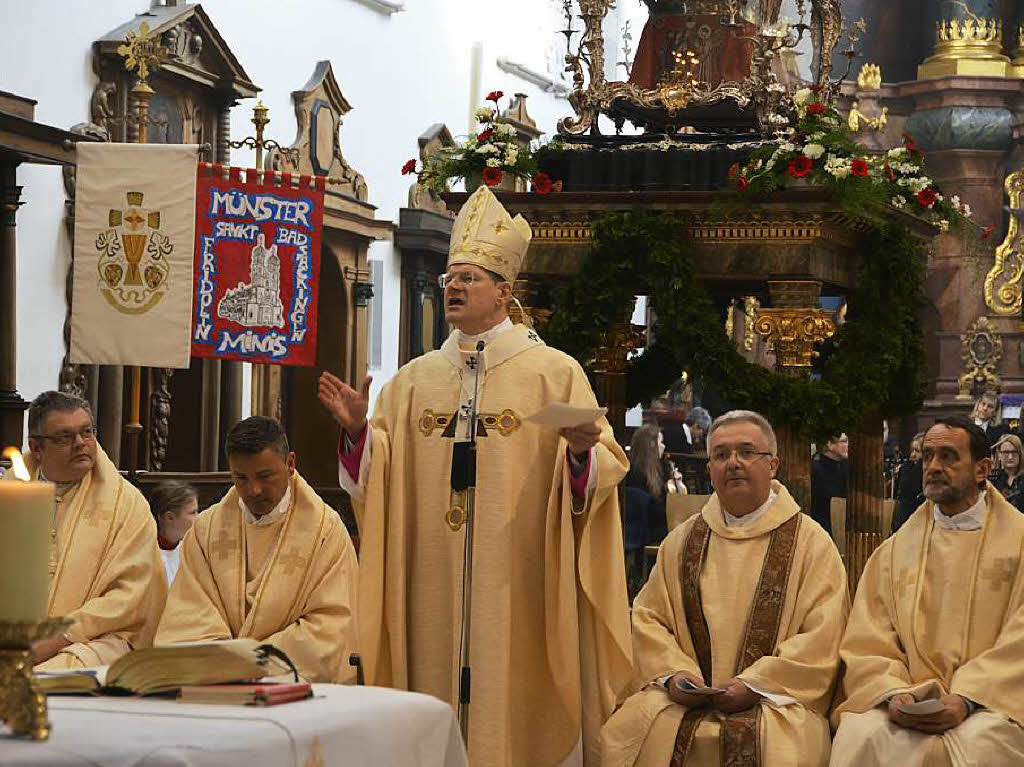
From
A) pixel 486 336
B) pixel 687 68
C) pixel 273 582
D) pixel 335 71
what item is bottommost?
pixel 273 582

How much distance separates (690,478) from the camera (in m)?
15.9

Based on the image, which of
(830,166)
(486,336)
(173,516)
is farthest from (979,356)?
(486,336)

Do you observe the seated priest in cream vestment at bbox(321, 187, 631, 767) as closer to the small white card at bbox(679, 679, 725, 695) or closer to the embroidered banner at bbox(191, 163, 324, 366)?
the small white card at bbox(679, 679, 725, 695)

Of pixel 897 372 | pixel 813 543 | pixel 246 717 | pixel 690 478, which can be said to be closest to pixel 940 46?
pixel 690 478

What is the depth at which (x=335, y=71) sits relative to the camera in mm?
16062

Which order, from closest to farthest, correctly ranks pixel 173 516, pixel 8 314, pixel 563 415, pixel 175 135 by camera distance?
pixel 563 415, pixel 173 516, pixel 8 314, pixel 175 135

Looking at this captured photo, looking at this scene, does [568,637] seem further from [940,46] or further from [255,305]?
[940,46]

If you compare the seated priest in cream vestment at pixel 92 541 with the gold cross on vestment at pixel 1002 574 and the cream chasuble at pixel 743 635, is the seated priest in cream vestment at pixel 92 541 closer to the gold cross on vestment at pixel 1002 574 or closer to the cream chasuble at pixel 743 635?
the cream chasuble at pixel 743 635

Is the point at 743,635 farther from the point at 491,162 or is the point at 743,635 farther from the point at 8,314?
the point at 8,314

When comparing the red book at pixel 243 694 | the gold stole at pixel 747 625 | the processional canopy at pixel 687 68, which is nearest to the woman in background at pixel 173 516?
the gold stole at pixel 747 625

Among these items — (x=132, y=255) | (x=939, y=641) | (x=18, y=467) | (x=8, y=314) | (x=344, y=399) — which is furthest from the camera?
(x=8, y=314)

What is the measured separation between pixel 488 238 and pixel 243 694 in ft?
10.4

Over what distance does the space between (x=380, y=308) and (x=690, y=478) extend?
11.2 ft

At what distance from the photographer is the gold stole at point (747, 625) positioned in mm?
5719
